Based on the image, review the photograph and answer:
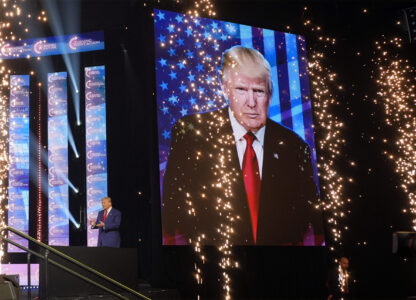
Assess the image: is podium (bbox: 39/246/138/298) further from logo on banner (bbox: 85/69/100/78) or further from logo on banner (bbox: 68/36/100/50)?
logo on banner (bbox: 68/36/100/50)

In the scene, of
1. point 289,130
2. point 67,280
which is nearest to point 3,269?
point 67,280

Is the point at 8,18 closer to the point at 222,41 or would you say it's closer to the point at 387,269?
the point at 222,41

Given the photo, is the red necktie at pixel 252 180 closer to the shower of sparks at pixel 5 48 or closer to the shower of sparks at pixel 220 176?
the shower of sparks at pixel 220 176

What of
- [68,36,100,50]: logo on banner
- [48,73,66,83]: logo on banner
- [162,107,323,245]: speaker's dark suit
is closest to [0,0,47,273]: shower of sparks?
[68,36,100,50]: logo on banner

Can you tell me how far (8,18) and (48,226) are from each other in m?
3.68

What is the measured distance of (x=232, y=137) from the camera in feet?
26.0

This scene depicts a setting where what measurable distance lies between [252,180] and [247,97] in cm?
128

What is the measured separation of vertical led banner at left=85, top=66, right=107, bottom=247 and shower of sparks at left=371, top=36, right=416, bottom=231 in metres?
4.91

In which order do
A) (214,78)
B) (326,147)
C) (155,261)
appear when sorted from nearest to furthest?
1. (155,261)
2. (214,78)
3. (326,147)

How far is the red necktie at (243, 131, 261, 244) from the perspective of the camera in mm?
7773

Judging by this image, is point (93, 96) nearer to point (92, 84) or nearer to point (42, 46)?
point (92, 84)

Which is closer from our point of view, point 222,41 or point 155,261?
point 155,261

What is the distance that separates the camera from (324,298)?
8.33m

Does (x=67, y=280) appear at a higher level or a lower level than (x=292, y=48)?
lower
